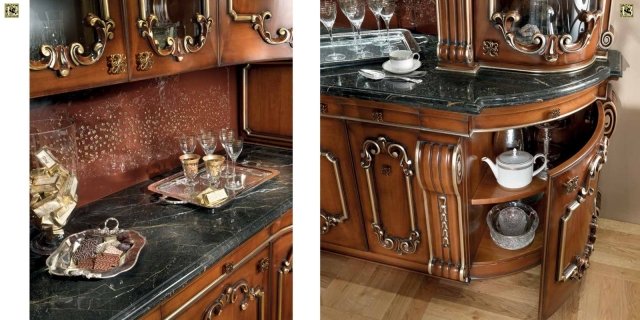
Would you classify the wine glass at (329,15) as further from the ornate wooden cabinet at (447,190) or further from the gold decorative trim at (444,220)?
the gold decorative trim at (444,220)

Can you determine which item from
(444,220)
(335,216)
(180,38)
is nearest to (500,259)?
(444,220)

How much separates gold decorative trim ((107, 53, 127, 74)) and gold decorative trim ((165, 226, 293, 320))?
438 millimetres

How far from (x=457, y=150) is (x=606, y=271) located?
3.12 feet

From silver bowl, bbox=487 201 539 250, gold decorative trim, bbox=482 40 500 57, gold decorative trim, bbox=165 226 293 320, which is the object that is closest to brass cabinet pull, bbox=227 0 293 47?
gold decorative trim, bbox=165 226 293 320

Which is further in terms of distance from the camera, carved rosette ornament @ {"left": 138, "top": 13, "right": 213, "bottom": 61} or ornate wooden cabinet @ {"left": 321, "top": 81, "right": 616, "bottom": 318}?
ornate wooden cabinet @ {"left": 321, "top": 81, "right": 616, "bottom": 318}

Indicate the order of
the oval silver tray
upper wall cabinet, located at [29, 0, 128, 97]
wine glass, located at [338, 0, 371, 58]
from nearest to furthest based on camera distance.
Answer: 1. upper wall cabinet, located at [29, 0, 128, 97]
2. the oval silver tray
3. wine glass, located at [338, 0, 371, 58]

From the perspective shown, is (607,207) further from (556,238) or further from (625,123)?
(556,238)

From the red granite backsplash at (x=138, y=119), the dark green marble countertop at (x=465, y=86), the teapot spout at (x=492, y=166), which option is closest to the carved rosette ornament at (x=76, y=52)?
Answer: the red granite backsplash at (x=138, y=119)

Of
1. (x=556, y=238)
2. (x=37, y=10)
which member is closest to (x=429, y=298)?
(x=556, y=238)

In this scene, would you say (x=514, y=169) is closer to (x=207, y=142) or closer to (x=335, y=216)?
(x=335, y=216)

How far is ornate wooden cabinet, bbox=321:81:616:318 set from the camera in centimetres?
208

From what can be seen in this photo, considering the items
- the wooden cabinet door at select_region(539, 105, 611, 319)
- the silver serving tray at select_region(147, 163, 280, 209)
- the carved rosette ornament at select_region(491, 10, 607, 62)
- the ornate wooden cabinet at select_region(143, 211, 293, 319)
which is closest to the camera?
the ornate wooden cabinet at select_region(143, 211, 293, 319)

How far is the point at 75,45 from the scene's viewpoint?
41.1 inches

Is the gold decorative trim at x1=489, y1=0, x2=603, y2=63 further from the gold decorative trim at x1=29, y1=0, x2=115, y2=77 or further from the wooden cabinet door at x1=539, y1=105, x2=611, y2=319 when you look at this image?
the gold decorative trim at x1=29, y1=0, x2=115, y2=77
